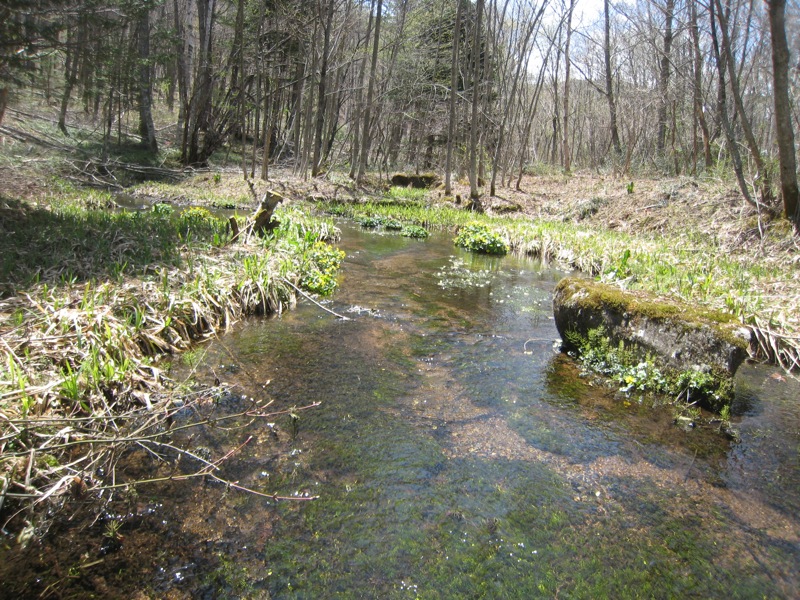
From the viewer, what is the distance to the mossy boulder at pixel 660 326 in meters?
4.36

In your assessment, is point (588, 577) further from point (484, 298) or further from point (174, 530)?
point (484, 298)

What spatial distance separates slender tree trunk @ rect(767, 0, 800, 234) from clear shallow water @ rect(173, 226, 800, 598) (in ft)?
18.5

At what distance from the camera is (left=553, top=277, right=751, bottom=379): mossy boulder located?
14.3ft

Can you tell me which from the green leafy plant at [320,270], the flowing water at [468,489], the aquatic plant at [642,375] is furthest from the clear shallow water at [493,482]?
the green leafy plant at [320,270]

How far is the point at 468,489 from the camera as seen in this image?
3.09 metres

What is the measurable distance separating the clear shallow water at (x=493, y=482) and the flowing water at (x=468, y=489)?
0.01 meters

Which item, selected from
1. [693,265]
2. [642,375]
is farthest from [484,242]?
[642,375]

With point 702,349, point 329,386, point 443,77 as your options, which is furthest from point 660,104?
point 329,386

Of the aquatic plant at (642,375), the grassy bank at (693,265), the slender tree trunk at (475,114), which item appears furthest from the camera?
the slender tree trunk at (475,114)

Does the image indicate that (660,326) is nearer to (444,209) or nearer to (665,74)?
(444,209)

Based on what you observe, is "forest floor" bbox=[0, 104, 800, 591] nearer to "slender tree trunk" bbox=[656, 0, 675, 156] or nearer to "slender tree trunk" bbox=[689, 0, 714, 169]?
"slender tree trunk" bbox=[689, 0, 714, 169]

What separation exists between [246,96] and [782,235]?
73.5 feet

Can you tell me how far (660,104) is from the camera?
2084 centimetres

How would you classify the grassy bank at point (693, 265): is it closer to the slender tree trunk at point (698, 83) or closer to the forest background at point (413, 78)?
the forest background at point (413, 78)
